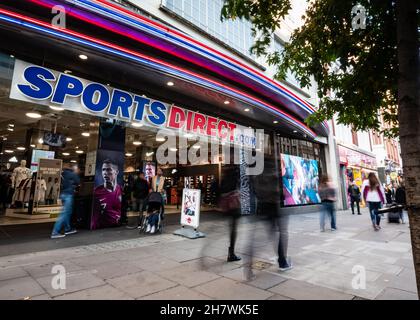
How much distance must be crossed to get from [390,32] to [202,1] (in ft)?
27.8

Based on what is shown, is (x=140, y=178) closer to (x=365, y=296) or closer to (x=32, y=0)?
(x=32, y=0)

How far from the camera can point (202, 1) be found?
31.8 feet

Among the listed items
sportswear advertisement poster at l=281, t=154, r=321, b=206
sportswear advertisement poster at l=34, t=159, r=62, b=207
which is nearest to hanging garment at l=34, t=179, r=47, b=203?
sportswear advertisement poster at l=34, t=159, r=62, b=207

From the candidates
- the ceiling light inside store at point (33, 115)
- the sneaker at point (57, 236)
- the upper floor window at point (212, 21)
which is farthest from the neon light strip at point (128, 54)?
the ceiling light inside store at point (33, 115)

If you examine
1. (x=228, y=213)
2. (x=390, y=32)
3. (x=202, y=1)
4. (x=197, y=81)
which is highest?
(x=202, y=1)

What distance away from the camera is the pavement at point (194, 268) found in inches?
129

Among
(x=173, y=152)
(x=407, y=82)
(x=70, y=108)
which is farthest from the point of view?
(x=173, y=152)

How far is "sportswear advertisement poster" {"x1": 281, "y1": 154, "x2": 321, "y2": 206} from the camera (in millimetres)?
14305

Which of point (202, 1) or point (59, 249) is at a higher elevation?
point (202, 1)

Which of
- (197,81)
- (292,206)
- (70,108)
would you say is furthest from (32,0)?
(292,206)

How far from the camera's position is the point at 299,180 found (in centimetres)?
1530

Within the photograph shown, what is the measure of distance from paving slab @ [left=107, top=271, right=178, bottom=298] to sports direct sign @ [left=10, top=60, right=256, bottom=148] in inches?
187

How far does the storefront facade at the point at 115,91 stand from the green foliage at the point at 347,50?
123 inches

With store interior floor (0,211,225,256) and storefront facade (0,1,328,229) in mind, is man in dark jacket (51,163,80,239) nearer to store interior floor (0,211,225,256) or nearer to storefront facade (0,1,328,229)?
store interior floor (0,211,225,256)
